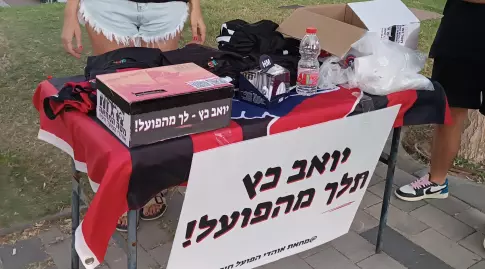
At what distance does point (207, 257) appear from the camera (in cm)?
202

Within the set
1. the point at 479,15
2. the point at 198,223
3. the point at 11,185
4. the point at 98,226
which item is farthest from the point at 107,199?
the point at 479,15

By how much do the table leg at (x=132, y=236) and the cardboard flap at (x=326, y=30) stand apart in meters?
1.12

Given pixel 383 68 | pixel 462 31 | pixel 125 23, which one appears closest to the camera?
pixel 383 68

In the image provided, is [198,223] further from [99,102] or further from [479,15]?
[479,15]

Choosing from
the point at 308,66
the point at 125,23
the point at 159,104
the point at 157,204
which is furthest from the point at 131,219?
the point at 157,204

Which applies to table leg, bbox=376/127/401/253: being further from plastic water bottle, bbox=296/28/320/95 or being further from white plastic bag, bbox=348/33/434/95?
plastic water bottle, bbox=296/28/320/95

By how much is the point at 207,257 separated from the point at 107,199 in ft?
1.87

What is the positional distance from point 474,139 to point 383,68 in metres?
1.68

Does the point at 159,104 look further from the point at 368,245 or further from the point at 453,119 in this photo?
the point at 453,119

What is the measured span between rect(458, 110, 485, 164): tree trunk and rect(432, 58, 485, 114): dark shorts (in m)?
0.75

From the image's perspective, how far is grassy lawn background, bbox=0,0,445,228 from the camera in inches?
121

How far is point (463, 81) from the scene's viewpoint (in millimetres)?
2814

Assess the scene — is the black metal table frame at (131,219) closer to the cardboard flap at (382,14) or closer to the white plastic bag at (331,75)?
the white plastic bag at (331,75)

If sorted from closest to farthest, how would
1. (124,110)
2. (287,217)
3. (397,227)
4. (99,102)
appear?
1. (124,110)
2. (99,102)
3. (287,217)
4. (397,227)
